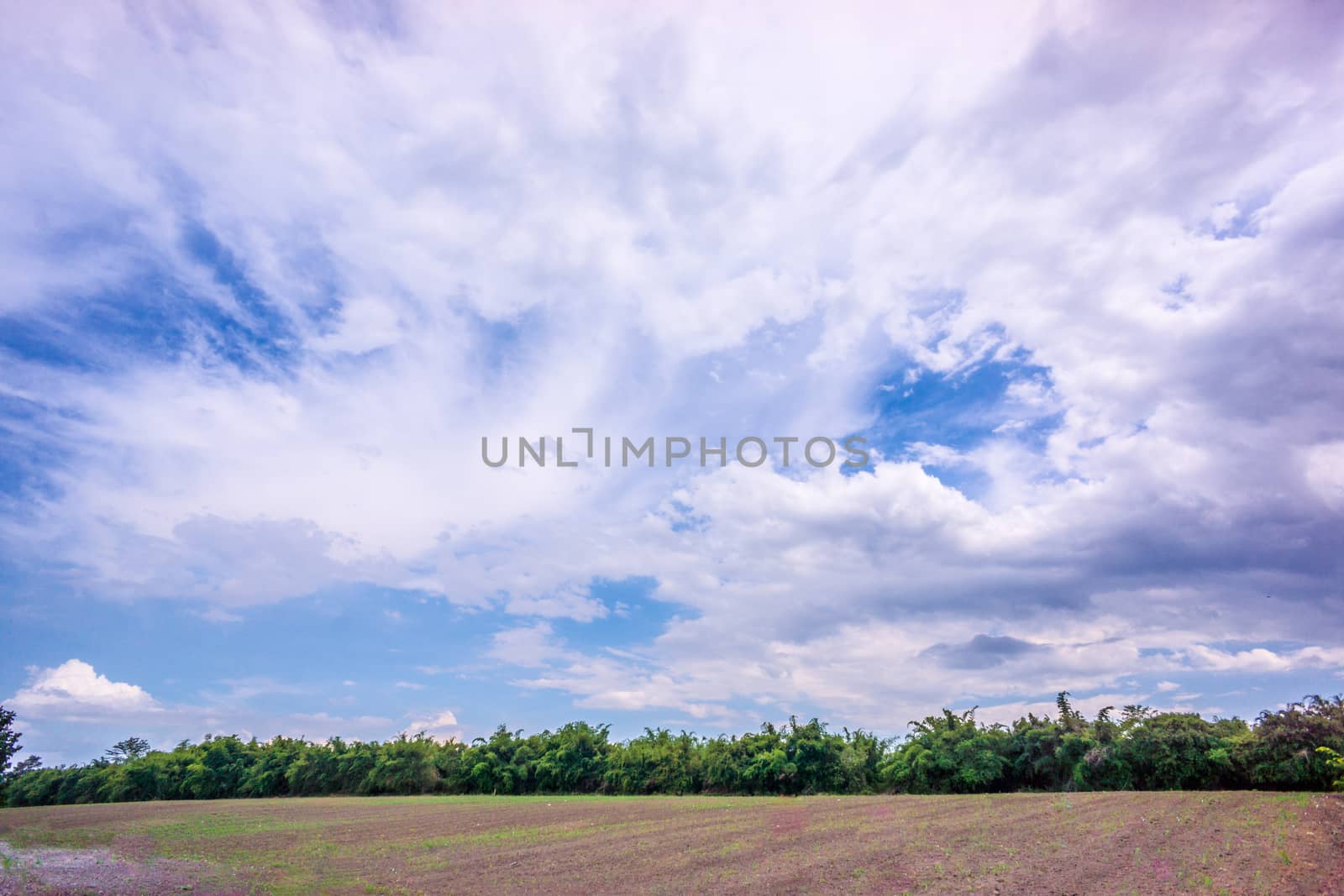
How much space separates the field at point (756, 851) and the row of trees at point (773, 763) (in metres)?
3.64

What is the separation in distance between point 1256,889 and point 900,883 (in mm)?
5602

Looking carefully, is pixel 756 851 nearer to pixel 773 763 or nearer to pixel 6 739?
pixel 773 763

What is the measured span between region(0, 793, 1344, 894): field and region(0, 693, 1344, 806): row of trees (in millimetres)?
3639

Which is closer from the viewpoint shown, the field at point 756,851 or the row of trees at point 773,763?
the field at point 756,851

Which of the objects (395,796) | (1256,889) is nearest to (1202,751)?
(1256,889)

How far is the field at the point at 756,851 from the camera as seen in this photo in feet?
46.1

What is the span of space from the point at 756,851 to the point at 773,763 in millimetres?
22787

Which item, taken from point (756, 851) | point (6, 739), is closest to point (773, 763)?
point (756, 851)

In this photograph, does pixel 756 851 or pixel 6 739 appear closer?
pixel 756 851

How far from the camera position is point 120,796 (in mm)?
55812

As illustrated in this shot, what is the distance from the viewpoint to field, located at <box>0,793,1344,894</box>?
14047mm

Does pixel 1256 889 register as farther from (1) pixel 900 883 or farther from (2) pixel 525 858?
(2) pixel 525 858

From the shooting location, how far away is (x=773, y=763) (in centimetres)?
3966

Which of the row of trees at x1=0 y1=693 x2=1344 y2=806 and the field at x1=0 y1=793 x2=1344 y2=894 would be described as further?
the row of trees at x1=0 y1=693 x2=1344 y2=806
